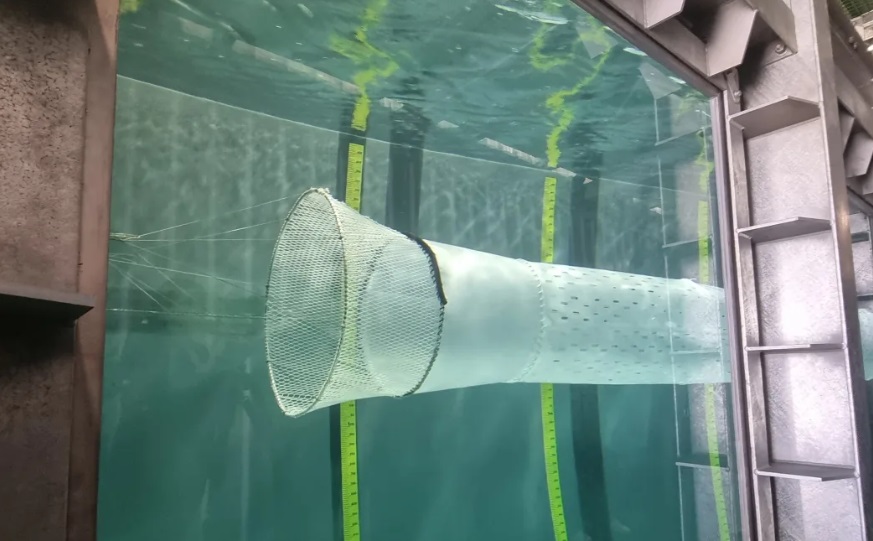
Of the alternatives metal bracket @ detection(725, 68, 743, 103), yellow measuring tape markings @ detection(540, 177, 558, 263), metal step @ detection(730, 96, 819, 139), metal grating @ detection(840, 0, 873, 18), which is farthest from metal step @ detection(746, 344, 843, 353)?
metal grating @ detection(840, 0, 873, 18)

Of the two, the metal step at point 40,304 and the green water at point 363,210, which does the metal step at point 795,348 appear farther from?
the metal step at point 40,304

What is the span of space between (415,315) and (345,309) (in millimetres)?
424

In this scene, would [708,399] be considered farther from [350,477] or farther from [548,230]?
[350,477]

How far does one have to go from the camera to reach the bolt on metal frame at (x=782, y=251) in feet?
9.14

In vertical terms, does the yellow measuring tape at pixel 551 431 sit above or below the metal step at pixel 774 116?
below

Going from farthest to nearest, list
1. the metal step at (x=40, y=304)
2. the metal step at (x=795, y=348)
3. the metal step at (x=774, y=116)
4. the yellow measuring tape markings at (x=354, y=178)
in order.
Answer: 1. the yellow measuring tape markings at (x=354, y=178)
2. the metal step at (x=774, y=116)
3. the metal step at (x=795, y=348)
4. the metal step at (x=40, y=304)

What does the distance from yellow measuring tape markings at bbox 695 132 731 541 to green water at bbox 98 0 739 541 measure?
0.04m

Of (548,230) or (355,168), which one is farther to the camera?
(548,230)

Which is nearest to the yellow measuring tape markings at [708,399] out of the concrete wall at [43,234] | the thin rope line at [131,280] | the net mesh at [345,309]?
the net mesh at [345,309]

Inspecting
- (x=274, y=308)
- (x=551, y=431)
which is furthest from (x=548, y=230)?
(x=274, y=308)

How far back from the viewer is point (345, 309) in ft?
6.69

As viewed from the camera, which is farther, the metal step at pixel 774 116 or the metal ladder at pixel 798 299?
the metal step at pixel 774 116

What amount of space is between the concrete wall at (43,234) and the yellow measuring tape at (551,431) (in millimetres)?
4066

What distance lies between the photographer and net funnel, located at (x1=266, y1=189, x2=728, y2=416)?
7.39 ft
